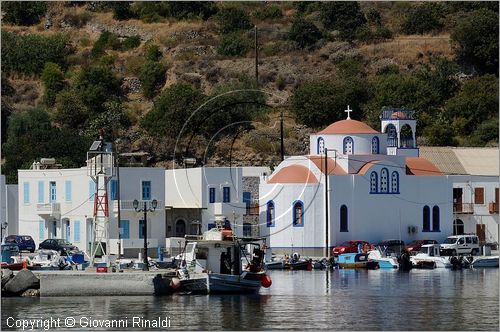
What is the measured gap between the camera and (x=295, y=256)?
7925 centimetres

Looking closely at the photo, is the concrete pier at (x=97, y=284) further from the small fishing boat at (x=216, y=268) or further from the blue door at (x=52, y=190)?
the blue door at (x=52, y=190)

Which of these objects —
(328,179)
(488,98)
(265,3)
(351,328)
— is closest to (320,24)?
(265,3)

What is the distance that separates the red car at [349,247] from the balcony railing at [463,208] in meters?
9.35

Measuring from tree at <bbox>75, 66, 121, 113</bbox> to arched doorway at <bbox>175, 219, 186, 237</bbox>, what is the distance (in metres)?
37.5

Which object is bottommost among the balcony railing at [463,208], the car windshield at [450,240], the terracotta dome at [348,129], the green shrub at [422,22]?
the car windshield at [450,240]

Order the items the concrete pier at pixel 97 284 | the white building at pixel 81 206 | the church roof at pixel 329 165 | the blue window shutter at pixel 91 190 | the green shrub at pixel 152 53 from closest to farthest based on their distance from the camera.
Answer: the concrete pier at pixel 97 284 < the white building at pixel 81 206 < the blue window shutter at pixel 91 190 < the church roof at pixel 329 165 < the green shrub at pixel 152 53

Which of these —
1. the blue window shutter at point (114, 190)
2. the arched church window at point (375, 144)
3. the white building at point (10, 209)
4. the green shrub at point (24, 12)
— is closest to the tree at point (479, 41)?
the green shrub at point (24, 12)

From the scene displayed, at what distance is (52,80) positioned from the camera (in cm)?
12975

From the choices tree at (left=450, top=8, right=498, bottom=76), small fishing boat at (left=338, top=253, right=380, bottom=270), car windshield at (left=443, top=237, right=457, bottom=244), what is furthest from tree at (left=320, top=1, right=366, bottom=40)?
small fishing boat at (left=338, top=253, right=380, bottom=270)

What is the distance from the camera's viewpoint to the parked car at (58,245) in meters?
77.8

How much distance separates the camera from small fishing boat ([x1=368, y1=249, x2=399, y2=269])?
259 feet

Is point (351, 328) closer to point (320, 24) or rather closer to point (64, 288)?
point (64, 288)

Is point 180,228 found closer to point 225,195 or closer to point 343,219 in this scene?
point 225,195

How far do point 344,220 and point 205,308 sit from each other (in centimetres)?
3181
